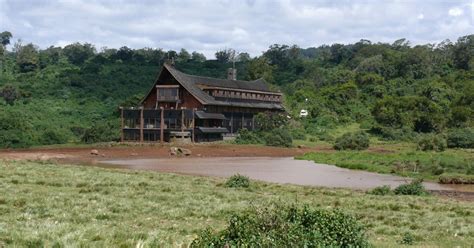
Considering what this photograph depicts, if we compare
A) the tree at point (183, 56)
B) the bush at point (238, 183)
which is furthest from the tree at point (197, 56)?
the bush at point (238, 183)

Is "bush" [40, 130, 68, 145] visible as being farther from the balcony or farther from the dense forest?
the balcony

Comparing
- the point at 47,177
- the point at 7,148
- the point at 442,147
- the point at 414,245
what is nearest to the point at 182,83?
the point at 7,148

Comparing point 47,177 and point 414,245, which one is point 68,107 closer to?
point 47,177

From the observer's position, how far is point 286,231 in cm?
953

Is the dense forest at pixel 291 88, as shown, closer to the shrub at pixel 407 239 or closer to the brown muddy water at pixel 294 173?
the brown muddy water at pixel 294 173

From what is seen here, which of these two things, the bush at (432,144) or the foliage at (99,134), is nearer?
the bush at (432,144)

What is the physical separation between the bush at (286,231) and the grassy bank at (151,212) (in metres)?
1.37

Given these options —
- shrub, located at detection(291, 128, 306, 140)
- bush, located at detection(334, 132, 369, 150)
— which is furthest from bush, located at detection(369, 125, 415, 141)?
bush, located at detection(334, 132, 369, 150)

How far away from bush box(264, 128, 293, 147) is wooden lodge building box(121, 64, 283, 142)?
21.6 feet

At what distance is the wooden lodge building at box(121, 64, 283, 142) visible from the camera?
226 ft

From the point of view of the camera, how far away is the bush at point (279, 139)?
67.1 m

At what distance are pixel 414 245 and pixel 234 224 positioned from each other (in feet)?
16.9

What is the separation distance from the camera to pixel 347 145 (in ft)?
202

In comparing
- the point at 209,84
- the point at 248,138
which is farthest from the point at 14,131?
the point at 248,138
